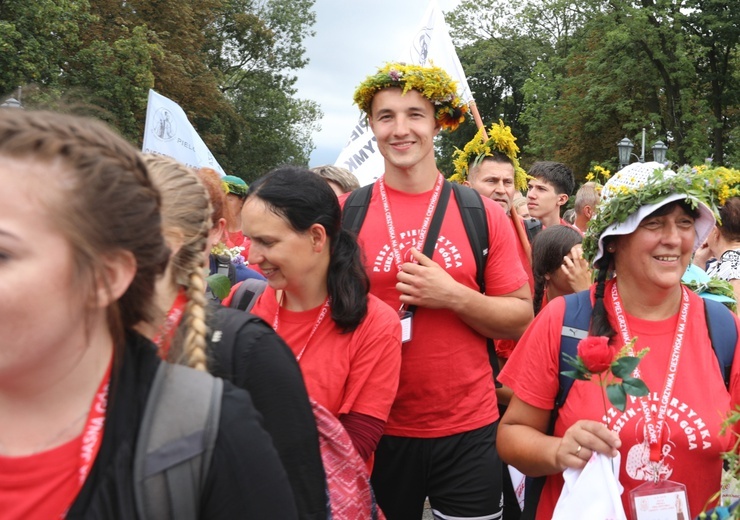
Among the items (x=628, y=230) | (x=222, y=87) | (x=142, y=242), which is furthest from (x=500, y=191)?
(x=222, y=87)

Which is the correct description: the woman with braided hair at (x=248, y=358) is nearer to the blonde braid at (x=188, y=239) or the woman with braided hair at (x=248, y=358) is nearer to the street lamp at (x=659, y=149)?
the blonde braid at (x=188, y=239)

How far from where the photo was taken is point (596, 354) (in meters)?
2.37

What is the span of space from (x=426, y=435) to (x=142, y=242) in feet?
7.48

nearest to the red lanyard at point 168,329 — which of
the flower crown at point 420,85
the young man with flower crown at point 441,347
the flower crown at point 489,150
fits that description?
the young man with flower crown at point 441,347

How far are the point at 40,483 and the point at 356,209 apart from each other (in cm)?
252

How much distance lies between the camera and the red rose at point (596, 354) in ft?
7.79

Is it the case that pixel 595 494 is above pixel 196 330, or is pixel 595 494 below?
below

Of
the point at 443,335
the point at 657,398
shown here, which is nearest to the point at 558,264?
the point at 443,335

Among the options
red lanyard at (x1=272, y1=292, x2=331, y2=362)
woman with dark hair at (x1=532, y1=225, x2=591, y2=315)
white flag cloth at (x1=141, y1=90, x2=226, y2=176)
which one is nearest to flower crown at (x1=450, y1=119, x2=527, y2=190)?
woman with dark hair at (x1=532, y1=225, x2=591, y2=315)

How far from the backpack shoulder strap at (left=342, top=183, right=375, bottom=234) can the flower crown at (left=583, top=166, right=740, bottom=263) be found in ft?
3.47

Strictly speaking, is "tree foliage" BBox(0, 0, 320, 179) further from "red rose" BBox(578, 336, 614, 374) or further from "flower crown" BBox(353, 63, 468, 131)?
"red rose" BBox(578, 336, 614, 374)

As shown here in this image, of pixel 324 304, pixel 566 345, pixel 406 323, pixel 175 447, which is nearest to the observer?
pixel 175 447

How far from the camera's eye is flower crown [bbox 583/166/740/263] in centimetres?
290

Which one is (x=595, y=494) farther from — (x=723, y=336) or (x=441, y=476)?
(x=441, y=476)
